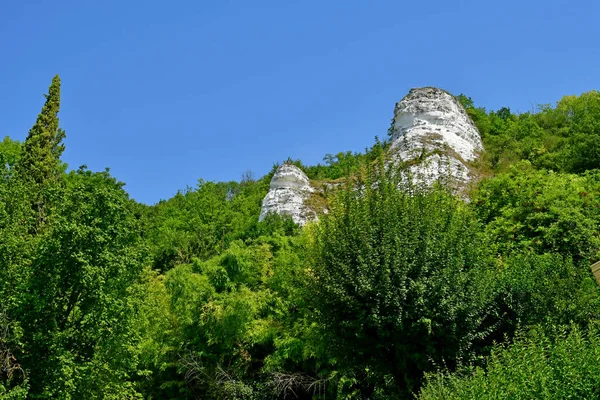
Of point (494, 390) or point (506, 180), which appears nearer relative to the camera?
point (494, 390)

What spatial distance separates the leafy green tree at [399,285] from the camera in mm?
15148

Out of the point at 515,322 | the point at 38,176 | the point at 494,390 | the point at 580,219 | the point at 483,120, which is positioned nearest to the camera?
the point at 494,390

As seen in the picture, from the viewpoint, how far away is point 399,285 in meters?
15.2

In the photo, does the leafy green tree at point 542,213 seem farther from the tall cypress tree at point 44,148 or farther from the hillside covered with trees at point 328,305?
the tall cypress tree at point 44,148

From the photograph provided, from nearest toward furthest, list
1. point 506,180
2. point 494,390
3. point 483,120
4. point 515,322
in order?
1. point 494,390
2. point 515,322
3. point 506,180
4. point 483,120

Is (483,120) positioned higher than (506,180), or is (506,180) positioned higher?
(483,120)

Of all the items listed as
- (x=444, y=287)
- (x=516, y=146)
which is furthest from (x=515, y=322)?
(x=516, y=146)

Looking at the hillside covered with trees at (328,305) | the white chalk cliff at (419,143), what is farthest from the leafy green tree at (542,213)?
the white chalk cliff at (419,143)

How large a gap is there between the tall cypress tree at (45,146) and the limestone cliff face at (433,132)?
58.8 ft

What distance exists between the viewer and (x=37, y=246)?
55.1ft

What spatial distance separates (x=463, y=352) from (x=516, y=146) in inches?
921

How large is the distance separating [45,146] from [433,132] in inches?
832

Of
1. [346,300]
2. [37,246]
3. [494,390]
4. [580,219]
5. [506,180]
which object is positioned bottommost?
[494,390]

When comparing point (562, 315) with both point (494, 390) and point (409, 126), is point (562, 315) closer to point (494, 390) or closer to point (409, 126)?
point (494, 390)
